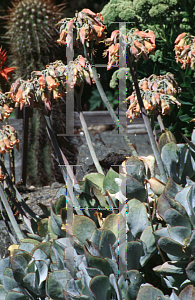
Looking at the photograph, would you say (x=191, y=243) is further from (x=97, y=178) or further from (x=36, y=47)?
(x=36, y=47)

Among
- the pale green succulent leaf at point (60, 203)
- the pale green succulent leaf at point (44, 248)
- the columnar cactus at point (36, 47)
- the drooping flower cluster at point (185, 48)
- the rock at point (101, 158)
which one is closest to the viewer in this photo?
the pale green succulent leaf at point (44, 248)

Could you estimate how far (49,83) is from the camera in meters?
0.81

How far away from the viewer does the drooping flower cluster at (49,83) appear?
824mm

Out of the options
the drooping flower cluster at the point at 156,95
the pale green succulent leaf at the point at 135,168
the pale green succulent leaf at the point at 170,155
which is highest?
the drooping flower cluster at the point at 156,95

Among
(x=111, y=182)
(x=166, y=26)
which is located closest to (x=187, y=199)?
(x=111, y=182)

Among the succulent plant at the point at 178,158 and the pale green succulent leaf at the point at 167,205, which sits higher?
the succulent plant at the point at 178,158

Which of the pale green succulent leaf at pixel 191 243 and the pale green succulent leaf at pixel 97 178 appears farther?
the pale green succulent leaf at pixel 97 178

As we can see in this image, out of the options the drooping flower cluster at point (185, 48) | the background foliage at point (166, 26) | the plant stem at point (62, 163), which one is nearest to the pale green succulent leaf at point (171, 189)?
the plant stem at point (62, 163)

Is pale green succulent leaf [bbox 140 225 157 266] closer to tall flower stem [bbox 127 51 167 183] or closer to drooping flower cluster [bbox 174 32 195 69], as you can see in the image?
tall flower stem [bbox 127 51 167 183]

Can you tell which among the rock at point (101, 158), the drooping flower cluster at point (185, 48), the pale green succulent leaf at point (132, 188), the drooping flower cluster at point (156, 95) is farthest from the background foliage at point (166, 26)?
the pale green succulent leaf at point (132, 188)

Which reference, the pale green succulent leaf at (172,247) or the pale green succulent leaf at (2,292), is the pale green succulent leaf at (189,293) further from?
the pale green succulent leaf at (2,292)

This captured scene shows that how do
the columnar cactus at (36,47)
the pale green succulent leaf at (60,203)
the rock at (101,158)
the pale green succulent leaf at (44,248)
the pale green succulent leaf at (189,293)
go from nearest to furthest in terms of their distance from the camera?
the pale green succulent leaf at (189,293) < the pale green succulent leaf at (44,248) < the pale green succulent leaf at (60,203) < the rock at (101,158) < the columnar cactus at (36,47)

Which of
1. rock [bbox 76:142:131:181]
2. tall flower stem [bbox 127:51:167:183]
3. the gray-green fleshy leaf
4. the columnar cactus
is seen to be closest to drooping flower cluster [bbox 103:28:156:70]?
tall flower stem [bbox 127:51:167:183]

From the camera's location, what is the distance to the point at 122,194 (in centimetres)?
81
